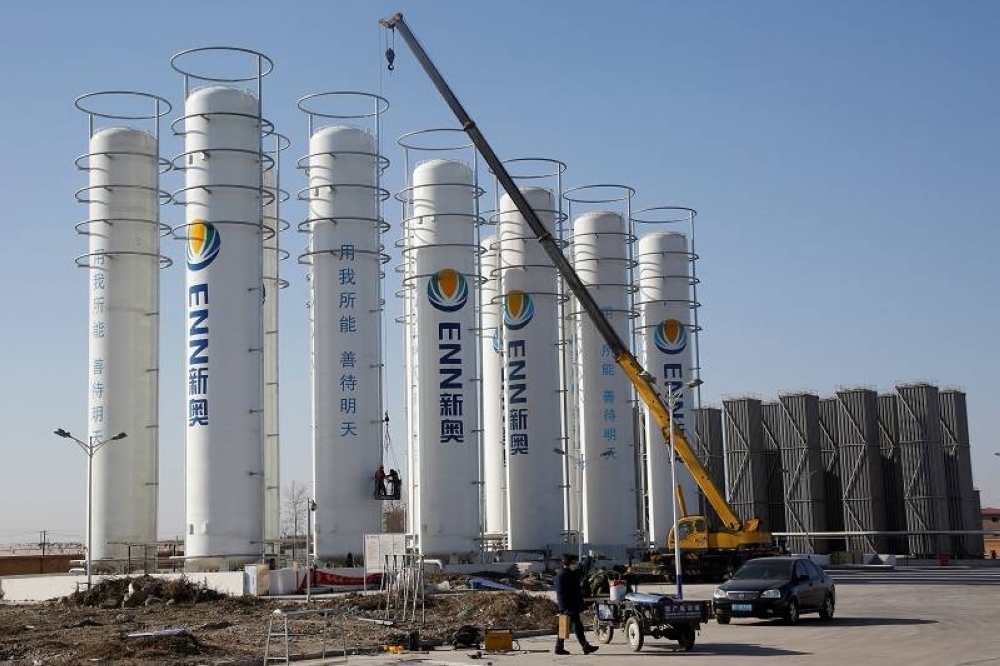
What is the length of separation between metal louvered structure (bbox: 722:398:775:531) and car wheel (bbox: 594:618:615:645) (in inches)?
1994

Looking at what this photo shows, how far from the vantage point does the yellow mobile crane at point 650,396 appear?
42.3 meters

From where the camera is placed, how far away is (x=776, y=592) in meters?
24.5

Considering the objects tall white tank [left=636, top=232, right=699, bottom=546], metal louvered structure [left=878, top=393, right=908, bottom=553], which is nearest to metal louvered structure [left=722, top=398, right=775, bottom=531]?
metal louvered structure [left=878, top=393, right=908, bottom=553]

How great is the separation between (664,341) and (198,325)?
2310cm

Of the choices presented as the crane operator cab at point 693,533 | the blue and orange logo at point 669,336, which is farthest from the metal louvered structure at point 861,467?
the crane operator cab at point 693,533

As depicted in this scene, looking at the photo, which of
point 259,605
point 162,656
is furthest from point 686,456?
point 162,656

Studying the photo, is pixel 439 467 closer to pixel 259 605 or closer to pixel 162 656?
pixel 259 605

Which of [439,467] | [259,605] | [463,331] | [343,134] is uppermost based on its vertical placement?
[343,134]

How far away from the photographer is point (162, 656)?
835 inches

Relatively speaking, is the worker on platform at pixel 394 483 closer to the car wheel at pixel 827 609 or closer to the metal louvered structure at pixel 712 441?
the car wheel at pixel 827 609

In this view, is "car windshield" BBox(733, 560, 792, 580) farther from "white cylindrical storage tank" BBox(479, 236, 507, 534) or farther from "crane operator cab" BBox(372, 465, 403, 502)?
"white cylindrical storage tank" BBox(479, 236, 507, 534)

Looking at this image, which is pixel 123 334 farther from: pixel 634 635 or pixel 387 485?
pixel 634 635

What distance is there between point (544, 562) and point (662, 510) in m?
9.84

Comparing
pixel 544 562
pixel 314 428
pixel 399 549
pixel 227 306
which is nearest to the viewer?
pixel 399 549
